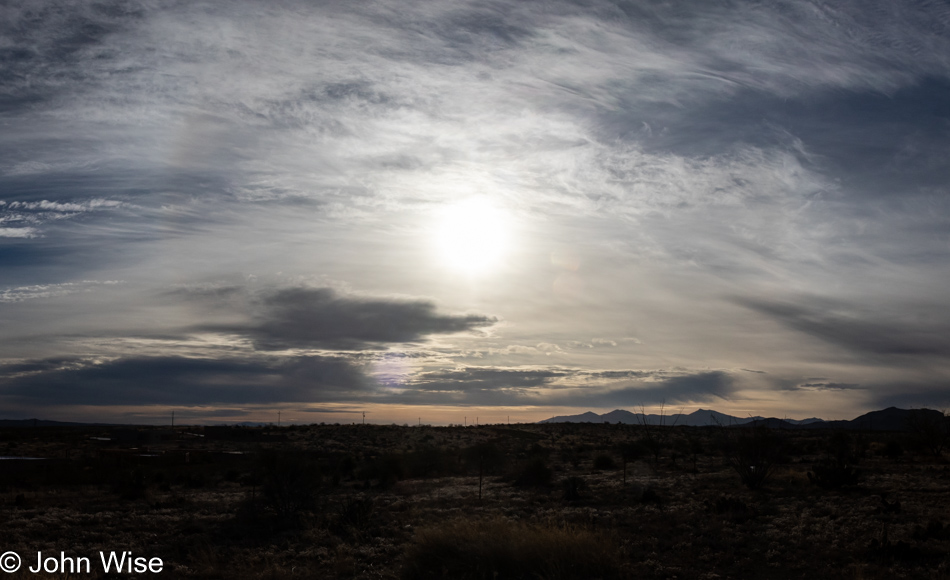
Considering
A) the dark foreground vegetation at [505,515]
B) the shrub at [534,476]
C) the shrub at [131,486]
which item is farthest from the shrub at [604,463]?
the shrub at [131,486]

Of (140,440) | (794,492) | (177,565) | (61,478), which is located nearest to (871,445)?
(794,492)

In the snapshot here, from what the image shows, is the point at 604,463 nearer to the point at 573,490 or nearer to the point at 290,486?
the point at 573,490

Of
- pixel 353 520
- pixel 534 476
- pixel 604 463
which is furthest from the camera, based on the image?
pixel 604 463

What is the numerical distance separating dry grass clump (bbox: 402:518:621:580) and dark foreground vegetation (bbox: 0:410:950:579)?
42 millimetres

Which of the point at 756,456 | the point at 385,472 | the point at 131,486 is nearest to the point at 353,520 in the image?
the point at 385,472

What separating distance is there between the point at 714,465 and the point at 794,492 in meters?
16.7

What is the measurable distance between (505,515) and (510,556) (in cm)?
1098

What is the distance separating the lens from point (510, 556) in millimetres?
15727

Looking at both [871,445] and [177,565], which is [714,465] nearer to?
[871,445]

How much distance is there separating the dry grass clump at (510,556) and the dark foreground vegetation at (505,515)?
0.04m

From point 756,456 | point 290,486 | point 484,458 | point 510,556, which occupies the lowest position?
point 484,458

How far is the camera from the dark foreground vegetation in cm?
1681

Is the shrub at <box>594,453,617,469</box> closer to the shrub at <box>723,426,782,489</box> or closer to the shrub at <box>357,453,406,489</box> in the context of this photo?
the shrub at <box>723,426,782,489</box>

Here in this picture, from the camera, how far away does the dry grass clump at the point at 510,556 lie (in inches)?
609
